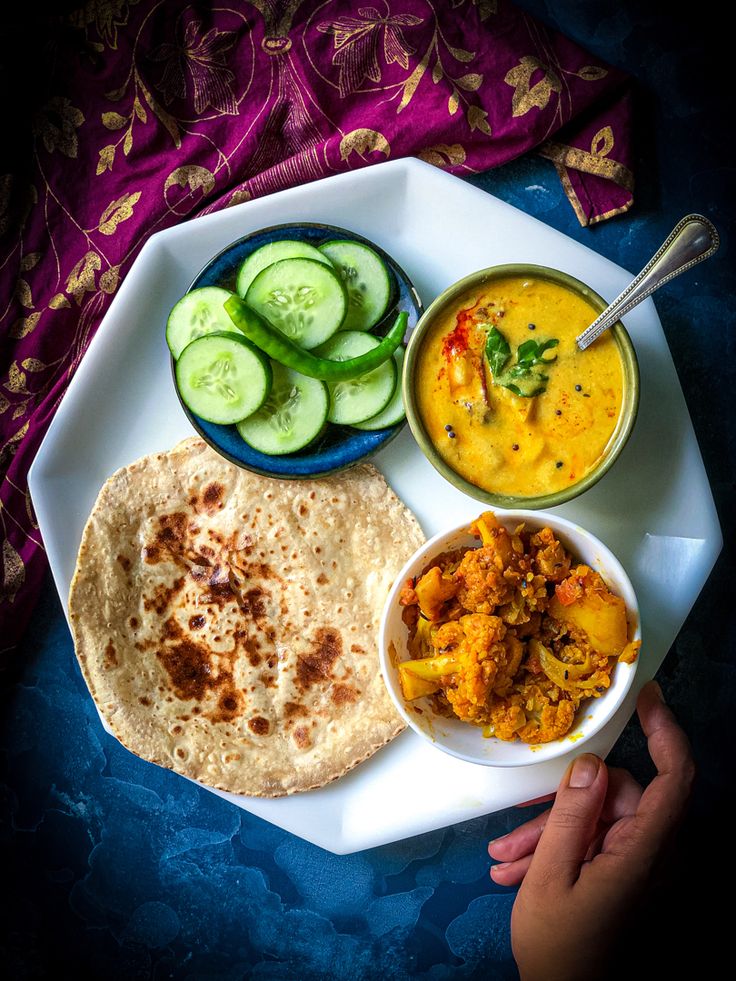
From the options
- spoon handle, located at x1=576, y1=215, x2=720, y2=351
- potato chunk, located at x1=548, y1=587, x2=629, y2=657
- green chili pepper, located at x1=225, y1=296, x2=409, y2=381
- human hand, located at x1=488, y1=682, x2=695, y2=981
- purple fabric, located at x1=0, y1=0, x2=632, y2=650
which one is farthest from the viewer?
purple fabric, located at x1=0, y1=0, x2=632, y2=650

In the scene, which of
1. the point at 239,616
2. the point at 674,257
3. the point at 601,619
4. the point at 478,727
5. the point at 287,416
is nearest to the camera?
the point at 674,257

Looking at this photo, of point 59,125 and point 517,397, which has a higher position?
point 59,125

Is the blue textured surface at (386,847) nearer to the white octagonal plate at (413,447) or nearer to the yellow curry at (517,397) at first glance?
the white octagonal plate at (413,447)

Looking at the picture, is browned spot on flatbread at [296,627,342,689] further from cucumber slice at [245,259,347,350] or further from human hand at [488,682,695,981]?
cucumber slice at [245,259,347,350]

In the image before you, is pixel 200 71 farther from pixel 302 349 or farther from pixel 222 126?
pixel 302 349

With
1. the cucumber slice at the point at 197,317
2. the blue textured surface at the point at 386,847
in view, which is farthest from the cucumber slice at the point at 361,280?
the blue textured surface at the point at 386,847

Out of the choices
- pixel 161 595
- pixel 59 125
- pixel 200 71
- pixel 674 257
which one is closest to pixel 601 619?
pixel 674 257

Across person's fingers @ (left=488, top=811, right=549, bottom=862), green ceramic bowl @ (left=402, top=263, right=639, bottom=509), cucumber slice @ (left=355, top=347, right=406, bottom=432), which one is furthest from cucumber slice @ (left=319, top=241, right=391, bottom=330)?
person's fingers @ (left=488, top=811, right=549, bottom=862)

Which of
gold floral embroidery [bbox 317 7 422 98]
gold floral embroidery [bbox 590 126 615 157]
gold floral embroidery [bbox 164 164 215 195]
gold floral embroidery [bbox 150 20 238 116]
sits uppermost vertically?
gold floral embroidery [bbox 317 7 422 98]
